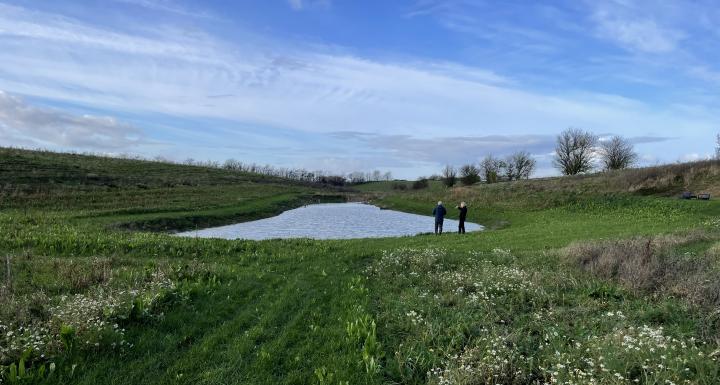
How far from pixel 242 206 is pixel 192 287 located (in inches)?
1542

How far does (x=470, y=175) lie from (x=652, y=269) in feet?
287

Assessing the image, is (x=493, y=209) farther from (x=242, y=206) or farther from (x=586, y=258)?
(x=586, y=258)

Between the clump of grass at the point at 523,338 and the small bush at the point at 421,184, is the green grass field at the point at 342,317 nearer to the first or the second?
the clump of grass at the point at 523,338

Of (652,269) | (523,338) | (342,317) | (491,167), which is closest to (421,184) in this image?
(491,167)

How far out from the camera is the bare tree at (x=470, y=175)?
9638 cm

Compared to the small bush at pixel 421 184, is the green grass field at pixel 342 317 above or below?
below

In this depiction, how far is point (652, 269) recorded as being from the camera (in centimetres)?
1102

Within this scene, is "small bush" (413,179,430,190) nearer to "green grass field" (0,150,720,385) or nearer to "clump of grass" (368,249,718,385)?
"green grass field" (0,150,720,385)

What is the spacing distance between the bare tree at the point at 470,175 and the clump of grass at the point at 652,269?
3227 inches

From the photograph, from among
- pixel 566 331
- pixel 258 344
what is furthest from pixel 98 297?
pixel 566 331

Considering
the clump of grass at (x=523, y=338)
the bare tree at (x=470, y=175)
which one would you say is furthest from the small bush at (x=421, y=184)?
the clump of grass at (x=523, y=338)

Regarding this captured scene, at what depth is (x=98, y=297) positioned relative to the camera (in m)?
8.97

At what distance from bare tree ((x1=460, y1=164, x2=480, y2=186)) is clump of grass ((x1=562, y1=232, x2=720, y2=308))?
8196 centimetres

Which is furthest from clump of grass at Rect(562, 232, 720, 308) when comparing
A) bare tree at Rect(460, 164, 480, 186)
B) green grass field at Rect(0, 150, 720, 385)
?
bare tree at Rect(460, 164, 480, 186)
